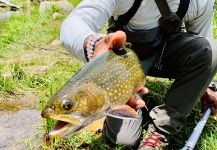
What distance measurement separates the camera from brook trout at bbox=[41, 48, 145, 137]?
1933mm

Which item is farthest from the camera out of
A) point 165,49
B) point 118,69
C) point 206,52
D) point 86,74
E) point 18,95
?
point 18,95

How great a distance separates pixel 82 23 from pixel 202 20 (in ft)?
5.20

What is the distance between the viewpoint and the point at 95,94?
2023 mm

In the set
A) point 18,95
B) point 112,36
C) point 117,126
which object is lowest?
point 18,95

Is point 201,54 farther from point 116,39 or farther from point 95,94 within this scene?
point 95,94

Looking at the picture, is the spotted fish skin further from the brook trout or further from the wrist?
the wrist

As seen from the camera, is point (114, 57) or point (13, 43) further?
point (13, 43)

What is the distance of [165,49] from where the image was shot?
415 centimetres

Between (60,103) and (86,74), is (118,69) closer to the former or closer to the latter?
(86,74)

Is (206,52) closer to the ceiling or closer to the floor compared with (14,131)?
closer to the ceiling

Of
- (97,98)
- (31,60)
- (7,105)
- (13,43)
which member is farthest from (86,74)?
(13,43)

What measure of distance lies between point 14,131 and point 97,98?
223cm

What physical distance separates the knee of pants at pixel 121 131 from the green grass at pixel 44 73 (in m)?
0.07

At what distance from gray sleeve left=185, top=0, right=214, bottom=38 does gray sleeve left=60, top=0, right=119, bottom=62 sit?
0.93 meters
